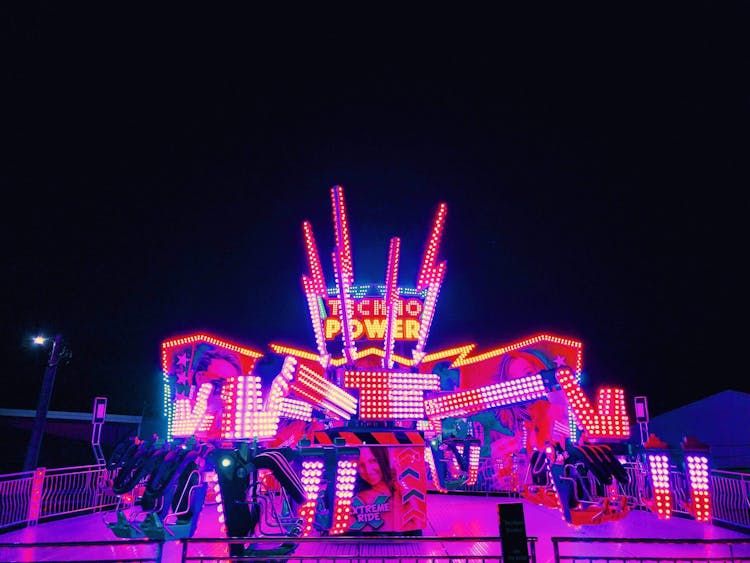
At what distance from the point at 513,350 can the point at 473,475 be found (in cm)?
465

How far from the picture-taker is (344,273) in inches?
468

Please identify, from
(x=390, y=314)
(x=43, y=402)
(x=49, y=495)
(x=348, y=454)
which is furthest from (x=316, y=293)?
(x=43, y=402)

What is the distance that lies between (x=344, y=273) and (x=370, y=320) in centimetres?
731

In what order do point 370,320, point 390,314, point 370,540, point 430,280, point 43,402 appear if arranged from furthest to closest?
point 370,320, point 43,402, point 430,280, point 390,314, point 370,540

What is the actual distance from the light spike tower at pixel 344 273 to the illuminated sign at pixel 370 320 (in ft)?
20.9

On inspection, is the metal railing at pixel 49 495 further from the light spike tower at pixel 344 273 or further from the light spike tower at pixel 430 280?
the light spike tower at pixel 430 280

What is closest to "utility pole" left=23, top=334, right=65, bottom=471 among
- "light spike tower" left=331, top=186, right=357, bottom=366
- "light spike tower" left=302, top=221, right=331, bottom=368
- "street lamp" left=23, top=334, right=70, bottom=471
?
"street lamp" left=23, top=334, right=70, bottom=471

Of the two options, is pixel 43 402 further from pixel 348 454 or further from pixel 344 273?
pixel 348 454

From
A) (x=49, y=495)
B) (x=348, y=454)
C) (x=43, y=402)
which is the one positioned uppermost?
(x=43, y=402)

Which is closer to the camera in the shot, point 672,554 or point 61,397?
point 672,554

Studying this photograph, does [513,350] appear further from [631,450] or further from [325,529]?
[325,529]

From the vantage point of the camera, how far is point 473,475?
18438mm

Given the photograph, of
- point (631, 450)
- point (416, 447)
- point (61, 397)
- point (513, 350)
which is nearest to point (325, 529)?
point (416, 447)

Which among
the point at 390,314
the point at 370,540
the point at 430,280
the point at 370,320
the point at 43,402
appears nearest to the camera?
the point at 370,540
